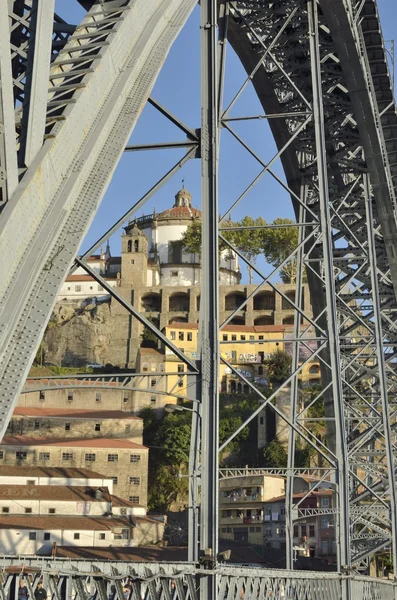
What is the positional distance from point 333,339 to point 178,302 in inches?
3125

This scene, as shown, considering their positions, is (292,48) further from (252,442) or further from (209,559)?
(252,442)

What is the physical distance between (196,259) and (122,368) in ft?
57.3

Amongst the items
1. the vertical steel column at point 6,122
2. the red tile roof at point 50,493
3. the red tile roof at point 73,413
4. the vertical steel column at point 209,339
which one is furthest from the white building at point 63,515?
the vertical steel column at point 6,122

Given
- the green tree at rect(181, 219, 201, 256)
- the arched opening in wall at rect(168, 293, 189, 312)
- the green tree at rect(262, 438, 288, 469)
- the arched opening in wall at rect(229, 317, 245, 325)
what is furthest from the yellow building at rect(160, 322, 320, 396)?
the green tree at rect(181, 219, 201, 256)

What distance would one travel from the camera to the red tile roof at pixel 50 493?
189 feet

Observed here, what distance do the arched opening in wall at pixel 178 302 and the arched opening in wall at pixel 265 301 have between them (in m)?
5.92

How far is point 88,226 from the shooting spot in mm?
6988

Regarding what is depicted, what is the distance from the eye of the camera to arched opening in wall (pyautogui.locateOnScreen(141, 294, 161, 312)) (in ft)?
310

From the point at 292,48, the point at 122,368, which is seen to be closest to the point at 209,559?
the point at 292,48

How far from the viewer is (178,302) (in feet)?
311

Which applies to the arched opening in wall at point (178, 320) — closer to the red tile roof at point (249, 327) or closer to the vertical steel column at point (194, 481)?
the red tile roof at point (249, 327)

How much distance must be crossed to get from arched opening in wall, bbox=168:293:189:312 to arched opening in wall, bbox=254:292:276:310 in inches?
233

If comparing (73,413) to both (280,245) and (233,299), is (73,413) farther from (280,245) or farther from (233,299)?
(280,245)

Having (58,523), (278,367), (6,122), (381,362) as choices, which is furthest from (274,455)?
(6,122)
